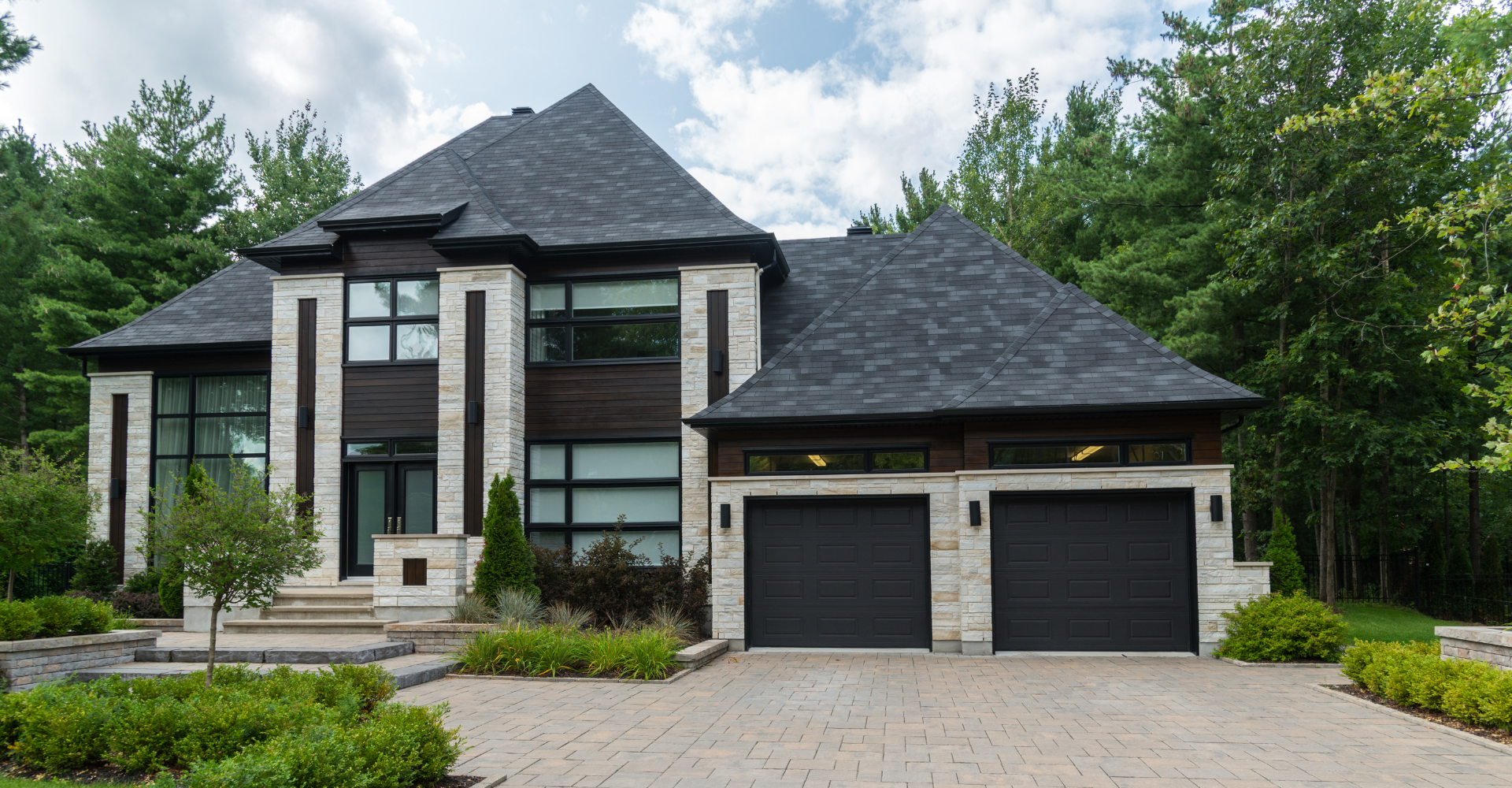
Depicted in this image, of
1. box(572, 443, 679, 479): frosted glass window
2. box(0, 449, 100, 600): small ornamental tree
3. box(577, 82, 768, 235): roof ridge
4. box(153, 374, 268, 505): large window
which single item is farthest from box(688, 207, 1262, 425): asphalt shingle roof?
box(153, 374, 268, 505): large window

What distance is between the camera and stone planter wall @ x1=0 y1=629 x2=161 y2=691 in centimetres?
877

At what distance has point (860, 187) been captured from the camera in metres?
37.6

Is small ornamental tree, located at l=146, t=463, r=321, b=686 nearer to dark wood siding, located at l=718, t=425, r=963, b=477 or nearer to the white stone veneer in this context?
the white stone veneer

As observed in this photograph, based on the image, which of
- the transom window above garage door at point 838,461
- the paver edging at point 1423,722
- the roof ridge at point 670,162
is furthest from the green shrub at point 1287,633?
the roof ridge at point 670,162

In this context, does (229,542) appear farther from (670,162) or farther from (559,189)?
(670,162)

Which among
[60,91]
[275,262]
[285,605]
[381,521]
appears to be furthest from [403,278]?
[60,91]

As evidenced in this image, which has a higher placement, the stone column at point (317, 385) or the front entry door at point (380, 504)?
the stone column at point (317, 385)

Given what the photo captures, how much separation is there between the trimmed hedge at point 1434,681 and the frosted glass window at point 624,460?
925 cm

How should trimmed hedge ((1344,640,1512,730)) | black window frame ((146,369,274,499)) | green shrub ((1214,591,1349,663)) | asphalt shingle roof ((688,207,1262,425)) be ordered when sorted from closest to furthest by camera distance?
1. trimmed hedge ((1344,640,1512,730))
2. green shrub ((1214,591,1349,663))
3. asphalt shingle roof ((688,207,1262,425))
4. black window frame ((146,369,274,499))

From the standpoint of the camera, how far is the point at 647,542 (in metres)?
14.0

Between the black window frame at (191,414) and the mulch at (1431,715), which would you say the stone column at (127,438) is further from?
the mulch at (1431,715)

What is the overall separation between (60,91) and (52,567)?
1682 centimetres

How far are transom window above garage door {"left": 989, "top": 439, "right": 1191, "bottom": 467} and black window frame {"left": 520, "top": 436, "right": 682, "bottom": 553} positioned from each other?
500 cm

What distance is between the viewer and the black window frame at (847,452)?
1260 cm
